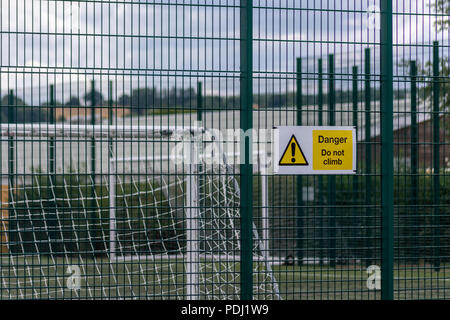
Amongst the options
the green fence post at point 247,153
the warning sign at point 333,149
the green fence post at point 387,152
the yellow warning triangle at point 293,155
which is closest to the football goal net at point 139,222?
the green fence post at point 247,153

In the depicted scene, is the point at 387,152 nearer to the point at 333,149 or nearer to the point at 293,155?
the point at 333,149

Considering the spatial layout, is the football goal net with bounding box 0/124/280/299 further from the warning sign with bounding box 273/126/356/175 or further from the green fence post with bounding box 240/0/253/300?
the warning sign with bounding box 273/126/356/175

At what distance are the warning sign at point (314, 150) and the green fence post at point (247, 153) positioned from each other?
12.2 inches

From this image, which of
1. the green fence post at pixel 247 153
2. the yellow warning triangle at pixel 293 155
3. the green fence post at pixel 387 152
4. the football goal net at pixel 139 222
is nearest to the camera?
the football goal net at pixel 139 222

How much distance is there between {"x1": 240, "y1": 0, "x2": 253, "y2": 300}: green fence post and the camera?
6.93 m

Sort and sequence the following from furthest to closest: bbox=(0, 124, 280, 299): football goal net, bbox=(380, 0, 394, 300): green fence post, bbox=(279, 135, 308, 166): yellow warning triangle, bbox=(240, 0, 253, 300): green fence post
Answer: bbox=(380, 0, 394, 300): green fence post
bbox=(279, 135, 308, 166): yellow warning triangle
bbox=(240, 0, 253, 300): green fence post
bbox=(0, 124, 280, 299): football goal net

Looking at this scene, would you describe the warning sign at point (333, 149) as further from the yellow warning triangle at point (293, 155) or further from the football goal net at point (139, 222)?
the football goal net at point (139, 222)

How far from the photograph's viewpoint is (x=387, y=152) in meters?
7.35

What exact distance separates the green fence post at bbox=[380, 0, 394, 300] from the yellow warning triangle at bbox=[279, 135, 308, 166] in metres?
0.88

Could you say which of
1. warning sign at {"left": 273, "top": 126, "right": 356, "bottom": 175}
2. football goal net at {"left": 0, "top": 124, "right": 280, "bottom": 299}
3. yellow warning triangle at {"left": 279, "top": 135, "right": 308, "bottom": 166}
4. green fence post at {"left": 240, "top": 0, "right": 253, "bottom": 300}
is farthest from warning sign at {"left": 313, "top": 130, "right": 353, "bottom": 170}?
football goal net at {"left": 0, "top": 124, "right": 280, "bottom": 299}

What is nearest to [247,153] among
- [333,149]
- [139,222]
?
[333,149]

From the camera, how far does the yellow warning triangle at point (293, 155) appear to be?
23.3 ft

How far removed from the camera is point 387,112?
24.1 ft

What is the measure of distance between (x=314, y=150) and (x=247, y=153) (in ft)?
2.23
